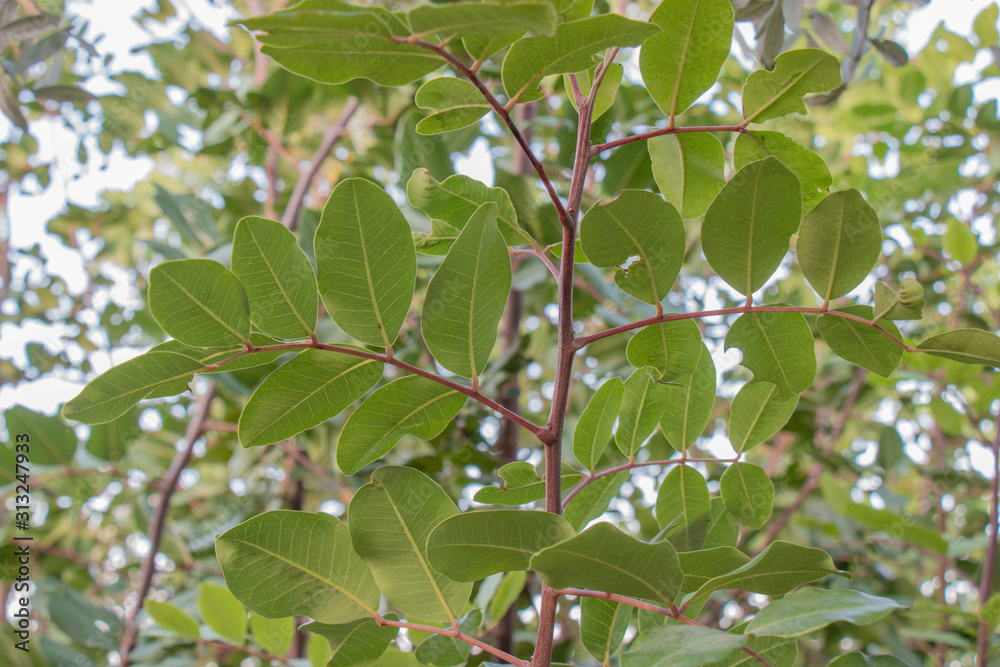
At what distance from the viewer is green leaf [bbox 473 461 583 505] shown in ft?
1.42

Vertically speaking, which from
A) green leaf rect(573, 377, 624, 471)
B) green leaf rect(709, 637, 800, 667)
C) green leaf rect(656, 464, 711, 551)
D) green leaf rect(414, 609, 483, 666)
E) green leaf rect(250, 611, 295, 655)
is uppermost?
green leaf rect(573, 377, 624, 471)

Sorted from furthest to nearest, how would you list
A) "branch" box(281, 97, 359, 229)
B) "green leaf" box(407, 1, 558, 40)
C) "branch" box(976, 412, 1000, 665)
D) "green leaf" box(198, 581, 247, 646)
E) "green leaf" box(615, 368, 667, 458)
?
"branch" box(281, 97, 359, 229) < "branch" box(976, 412, 1000, 665) < "green leaf" box(198, 581, 247, 646) < "green leaf" box(615, 368, 667, 458) < "green leaf" box(407, 1, 558, 40)

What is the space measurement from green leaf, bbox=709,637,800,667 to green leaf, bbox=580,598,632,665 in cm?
8

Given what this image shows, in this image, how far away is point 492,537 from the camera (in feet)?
1.11

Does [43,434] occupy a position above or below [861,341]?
below

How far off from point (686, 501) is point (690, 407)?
7 cm

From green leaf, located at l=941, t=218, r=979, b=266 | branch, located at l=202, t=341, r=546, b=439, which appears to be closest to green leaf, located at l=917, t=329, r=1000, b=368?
branch, located at l=202, t=341, r=546, b=439

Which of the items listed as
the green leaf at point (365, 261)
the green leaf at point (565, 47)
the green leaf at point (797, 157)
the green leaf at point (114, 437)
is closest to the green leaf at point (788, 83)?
the green leaf at point (797, 157)

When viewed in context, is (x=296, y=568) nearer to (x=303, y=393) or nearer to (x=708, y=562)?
(x=303, y=393)

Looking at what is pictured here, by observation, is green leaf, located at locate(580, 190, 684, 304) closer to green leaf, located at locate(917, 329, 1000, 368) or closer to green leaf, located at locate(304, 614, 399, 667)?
green leaf, located at locate(917, 329, 1000, 368)

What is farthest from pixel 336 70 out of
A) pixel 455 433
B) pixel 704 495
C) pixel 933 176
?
pixel 933 176

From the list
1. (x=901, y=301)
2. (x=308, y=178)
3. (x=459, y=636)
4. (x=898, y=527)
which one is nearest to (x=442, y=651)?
(x=459, y=636)

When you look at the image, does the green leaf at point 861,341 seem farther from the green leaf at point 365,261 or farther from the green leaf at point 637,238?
the green leaf at point 365,261

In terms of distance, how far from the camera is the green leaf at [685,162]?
452 millimetres
